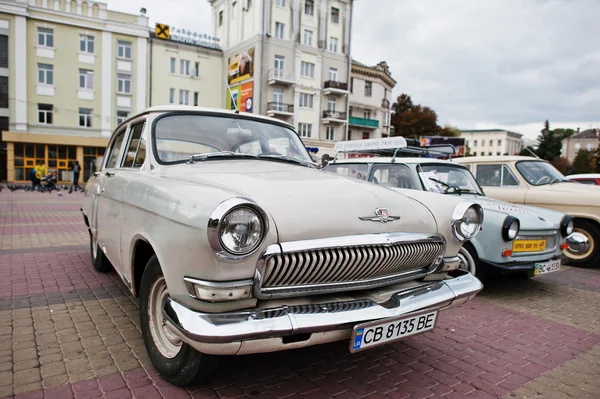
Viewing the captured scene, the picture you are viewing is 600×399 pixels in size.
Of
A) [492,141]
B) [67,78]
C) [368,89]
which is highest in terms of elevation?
[492,141]

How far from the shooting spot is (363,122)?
44156 millimetres

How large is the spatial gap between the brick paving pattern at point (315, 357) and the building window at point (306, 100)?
34.1 meters

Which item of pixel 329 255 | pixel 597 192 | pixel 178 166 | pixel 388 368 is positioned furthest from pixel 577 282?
pixel 178 166

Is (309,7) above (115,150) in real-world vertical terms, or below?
above

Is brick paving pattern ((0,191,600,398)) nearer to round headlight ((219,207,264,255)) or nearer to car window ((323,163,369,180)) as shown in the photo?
round headlight ((219,207,264,255))

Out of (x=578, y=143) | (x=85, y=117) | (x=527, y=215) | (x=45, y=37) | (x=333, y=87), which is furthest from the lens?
(x=578, y=143)

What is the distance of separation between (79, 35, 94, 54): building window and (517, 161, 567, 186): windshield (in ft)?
104

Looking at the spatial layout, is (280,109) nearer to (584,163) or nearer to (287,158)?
(287,158)

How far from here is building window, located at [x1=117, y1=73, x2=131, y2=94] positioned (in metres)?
31.2

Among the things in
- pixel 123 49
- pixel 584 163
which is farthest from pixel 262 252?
pixel 584 163

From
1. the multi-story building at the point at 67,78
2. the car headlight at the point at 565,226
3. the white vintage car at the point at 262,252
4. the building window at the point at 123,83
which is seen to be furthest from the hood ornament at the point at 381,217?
the building window at the point at 123,83

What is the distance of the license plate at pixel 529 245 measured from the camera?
4.73 m

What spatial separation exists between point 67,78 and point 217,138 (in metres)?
31.9

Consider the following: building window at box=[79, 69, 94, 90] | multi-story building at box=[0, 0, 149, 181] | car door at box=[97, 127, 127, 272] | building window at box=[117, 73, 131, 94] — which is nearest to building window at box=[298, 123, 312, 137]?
multi-story building at box=[0, 0, 149, 181]
